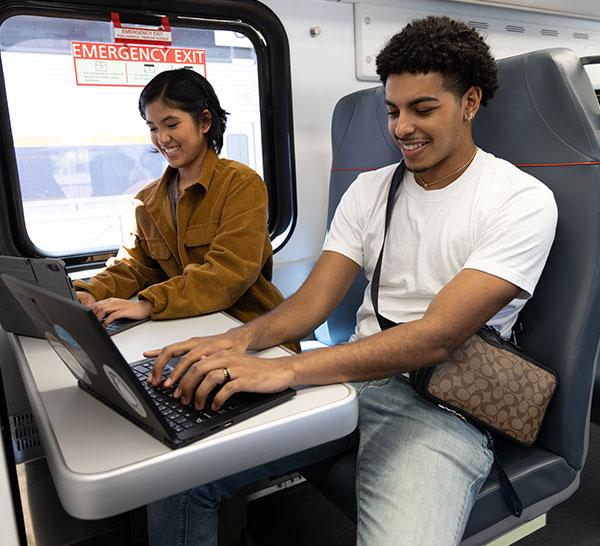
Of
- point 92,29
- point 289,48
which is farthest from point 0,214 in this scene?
point 289,48

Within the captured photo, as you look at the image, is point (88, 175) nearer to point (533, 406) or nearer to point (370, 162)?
point (370, 162)

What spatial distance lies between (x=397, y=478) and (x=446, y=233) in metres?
0.61

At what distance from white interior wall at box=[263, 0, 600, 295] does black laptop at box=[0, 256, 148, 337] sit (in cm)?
120

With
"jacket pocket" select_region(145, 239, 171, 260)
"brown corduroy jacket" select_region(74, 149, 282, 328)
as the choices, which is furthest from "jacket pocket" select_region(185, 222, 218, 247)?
"jacket pocket" select_region(145, 239, 171, 260)

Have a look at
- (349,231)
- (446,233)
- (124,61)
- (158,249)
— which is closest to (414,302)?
(446,233)

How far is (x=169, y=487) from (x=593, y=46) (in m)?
3.59

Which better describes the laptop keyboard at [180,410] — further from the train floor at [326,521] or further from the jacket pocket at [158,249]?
the train floor at [326,521]

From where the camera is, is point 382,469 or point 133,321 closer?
point 382,469

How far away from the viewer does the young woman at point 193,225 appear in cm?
161

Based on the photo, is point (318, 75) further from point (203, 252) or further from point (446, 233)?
point (446, 233)

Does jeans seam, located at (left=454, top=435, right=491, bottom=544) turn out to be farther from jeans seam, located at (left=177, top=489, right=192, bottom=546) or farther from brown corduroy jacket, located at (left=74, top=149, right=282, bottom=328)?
brown corduroy jacket, located at (left=74, top=149, right=282, bottom=328)

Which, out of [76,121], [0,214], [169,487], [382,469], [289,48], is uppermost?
[289,48]

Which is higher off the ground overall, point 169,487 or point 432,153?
point 432,153

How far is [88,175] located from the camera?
7.08 ft
